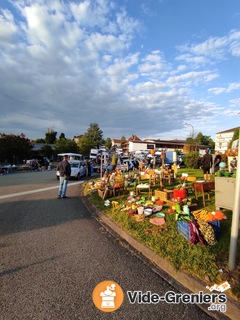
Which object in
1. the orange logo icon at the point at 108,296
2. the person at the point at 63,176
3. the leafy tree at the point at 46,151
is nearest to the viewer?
the orange logo icon at the point at 108,296

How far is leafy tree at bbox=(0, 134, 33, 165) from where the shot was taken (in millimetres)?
33719

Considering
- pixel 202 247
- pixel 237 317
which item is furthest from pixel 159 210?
pixel 237 317

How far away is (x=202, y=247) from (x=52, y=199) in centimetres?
725

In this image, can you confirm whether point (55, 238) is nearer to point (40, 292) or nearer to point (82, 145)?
point (40, 292)

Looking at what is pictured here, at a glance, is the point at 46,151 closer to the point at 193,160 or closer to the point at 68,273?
the point at 193,160

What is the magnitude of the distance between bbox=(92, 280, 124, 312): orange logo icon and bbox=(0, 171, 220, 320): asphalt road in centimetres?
7

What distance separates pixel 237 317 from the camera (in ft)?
8.57

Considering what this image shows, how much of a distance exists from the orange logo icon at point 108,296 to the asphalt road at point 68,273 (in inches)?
2.8

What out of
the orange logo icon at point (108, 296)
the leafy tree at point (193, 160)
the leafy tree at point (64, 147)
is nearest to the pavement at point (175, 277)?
the orange logo icon at point (108, 296)

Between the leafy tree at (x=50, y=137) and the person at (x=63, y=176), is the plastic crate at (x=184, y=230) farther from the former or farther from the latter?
the leafy tree at (x=50, y=137)

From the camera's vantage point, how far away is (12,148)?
113 ft

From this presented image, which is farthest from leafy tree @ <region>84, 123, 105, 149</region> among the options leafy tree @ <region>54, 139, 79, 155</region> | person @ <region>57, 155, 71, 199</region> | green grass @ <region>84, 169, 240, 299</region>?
green grass @ <region>84, 169, 240, 299</region>

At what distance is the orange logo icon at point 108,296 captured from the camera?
9.03ft

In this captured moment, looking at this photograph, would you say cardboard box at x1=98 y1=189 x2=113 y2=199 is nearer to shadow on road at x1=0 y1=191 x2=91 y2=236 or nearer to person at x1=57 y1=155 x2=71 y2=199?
shadow on road at x1=0 y1=191 x2=91 y2=236
